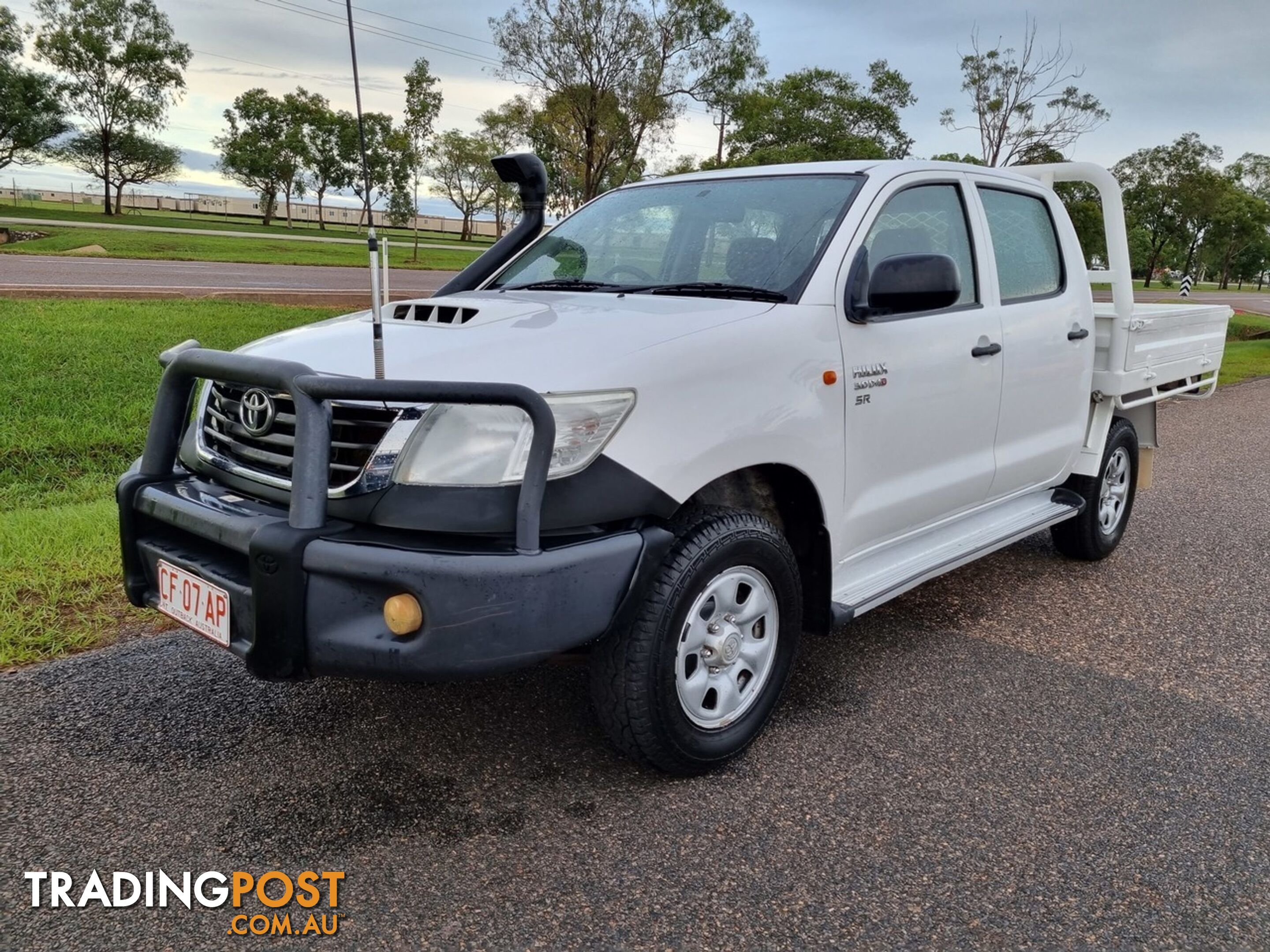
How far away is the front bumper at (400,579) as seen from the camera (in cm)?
229

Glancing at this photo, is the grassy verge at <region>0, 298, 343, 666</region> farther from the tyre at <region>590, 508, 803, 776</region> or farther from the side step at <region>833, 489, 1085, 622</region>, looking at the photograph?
the side step at <region>833, 489, 1085, 622</region>

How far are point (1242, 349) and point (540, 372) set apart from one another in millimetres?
22614

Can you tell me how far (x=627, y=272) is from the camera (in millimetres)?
3596

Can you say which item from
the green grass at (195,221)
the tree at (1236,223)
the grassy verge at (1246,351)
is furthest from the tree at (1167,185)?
the green grass at (195,221)

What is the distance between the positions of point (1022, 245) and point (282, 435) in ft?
10.7

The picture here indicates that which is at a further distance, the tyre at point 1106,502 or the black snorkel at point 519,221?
the tyre at point 1106,502

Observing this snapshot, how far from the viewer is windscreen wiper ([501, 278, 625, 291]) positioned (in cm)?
351

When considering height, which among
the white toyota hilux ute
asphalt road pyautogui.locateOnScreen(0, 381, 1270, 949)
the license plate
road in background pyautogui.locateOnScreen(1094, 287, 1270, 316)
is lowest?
asphalt road pyautogui.locateOnScreen(0, 381, 1270, 949)

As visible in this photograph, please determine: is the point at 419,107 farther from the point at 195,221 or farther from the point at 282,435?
the point at 195,221

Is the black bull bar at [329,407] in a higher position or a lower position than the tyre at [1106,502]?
higher

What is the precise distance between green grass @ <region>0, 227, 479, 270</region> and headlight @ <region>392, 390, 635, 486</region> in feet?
74.6

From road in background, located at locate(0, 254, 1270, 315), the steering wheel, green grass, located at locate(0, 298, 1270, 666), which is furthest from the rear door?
road in background, located at locate(0, 254, 1270, 315)

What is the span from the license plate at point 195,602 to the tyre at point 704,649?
0.99m

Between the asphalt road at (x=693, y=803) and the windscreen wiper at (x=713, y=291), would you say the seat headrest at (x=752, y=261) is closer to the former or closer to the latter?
the windscreen wiper at (x=713, y=291)
